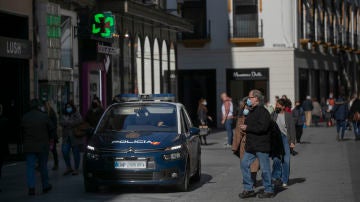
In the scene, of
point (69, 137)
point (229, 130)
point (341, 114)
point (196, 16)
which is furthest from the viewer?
point (196, 16)

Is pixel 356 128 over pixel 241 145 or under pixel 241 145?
under

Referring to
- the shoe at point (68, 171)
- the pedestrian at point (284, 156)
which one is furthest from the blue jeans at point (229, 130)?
the pedestrian at point (284, 156)

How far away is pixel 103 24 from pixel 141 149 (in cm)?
1432

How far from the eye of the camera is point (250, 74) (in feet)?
162

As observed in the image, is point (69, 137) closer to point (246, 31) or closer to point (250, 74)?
point (250, 74)

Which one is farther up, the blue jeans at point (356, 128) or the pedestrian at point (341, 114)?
the pedestrian at point (341, 114)

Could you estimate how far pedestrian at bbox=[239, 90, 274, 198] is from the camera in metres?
14.2

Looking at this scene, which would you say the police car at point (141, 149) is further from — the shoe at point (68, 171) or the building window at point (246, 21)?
the building window at point (246, 21)

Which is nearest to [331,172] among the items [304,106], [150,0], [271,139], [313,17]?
[271,139]

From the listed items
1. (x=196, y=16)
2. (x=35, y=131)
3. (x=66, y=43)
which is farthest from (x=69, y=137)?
(x=196, y=16)

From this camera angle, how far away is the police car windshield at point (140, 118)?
53.3 feet

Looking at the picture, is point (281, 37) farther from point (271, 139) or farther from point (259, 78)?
point (271, 139)

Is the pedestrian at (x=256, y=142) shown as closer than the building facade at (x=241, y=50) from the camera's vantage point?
Yes

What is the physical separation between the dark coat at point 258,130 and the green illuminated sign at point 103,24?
14836 millimetres
